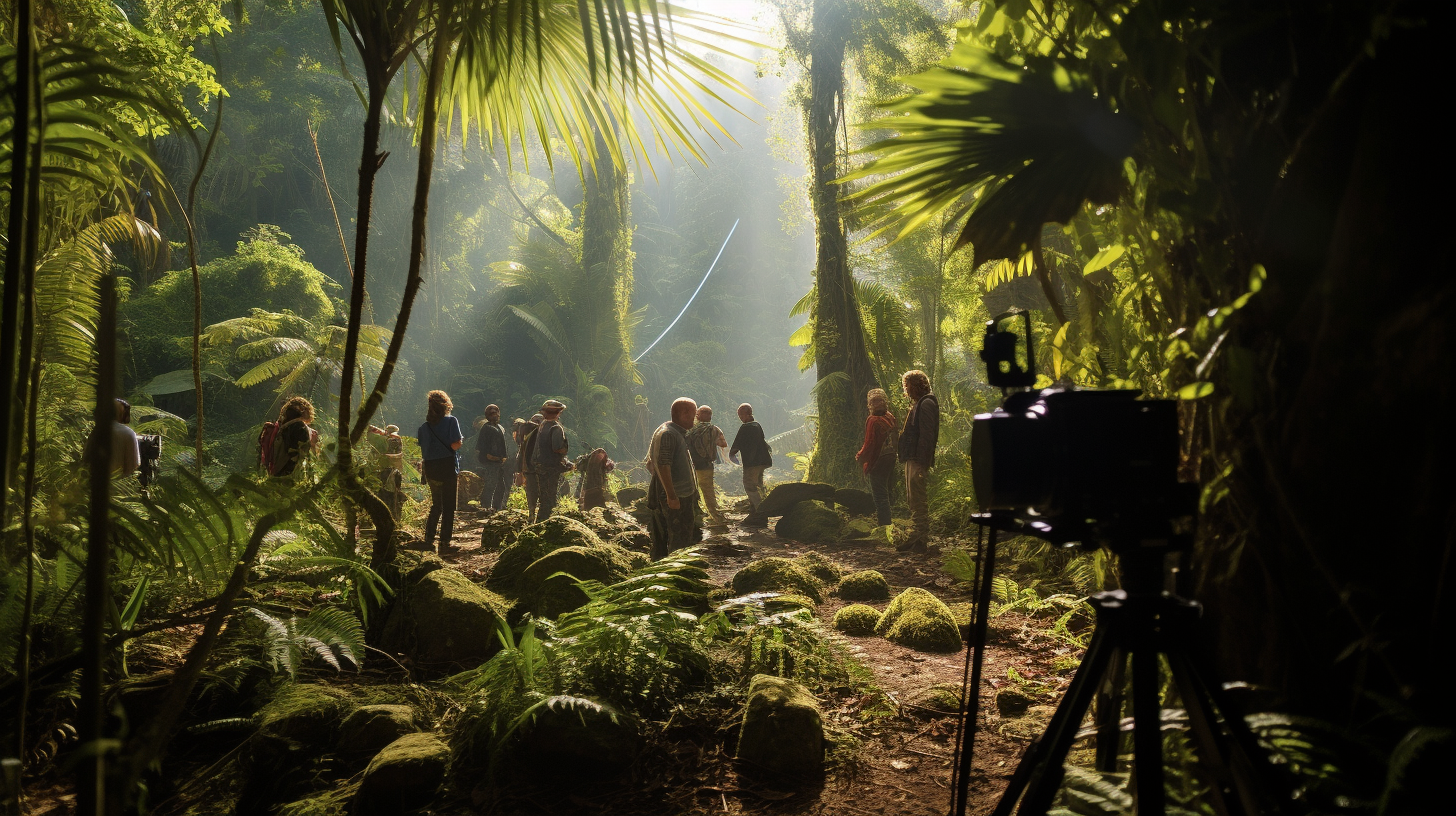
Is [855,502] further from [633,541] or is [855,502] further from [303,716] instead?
[303,716]

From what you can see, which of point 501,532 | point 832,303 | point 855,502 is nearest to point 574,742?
point 501,532

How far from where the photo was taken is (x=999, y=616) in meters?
5.00

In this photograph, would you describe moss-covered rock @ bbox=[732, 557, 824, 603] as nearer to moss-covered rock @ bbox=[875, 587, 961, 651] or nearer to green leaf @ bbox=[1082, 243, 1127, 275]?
moss-covered rock @ bbox=[875, 587, 961, 651]

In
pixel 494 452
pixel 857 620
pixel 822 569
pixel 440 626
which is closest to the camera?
Answer: pixel 440 626

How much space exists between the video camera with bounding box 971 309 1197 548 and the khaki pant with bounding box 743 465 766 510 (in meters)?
9.33

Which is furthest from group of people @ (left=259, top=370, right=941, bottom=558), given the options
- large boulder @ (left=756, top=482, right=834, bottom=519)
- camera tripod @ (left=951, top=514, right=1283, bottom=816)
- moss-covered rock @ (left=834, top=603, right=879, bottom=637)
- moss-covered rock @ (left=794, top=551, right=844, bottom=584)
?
camera tripod @ (left=951, top=514, right=1283, bottom=816)

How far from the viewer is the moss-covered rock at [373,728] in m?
3.02

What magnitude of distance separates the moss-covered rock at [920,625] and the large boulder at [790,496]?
543 cm

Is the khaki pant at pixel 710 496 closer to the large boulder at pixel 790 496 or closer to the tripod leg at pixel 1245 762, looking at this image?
the large boulder at pixel 790 496

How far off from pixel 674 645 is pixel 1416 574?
2778 mm

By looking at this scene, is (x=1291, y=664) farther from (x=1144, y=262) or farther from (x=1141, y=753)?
(x=1144, y=262)

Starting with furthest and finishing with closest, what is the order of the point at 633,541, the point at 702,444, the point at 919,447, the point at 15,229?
1. the point at 702,444
2. the point at 919,447
3. the point at 633,541
4. the point at 15,229

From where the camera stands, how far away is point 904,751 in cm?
313

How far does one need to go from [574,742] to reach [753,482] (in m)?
8.25
